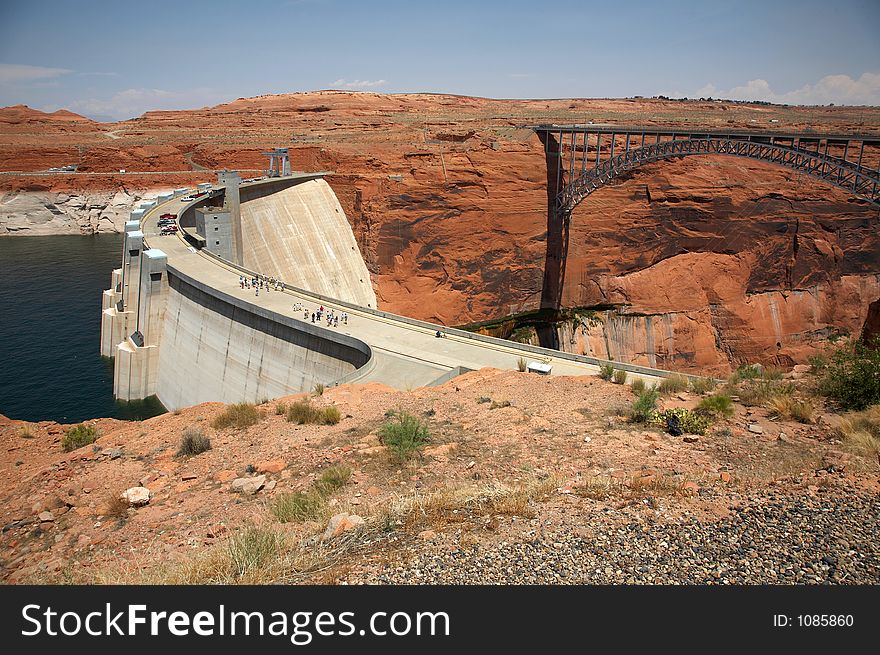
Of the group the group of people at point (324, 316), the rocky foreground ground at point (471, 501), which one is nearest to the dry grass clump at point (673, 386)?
the rocky foreground ground at point (471, 501)

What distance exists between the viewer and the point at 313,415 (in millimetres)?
15008

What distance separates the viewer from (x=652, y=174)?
43344mm

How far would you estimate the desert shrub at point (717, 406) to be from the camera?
12.8 metres

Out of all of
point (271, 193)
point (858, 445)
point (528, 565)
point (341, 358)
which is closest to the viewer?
point (528, 565)

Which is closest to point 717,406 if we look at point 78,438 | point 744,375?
point 744,375

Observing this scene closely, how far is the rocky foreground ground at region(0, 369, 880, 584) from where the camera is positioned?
7352 millimetres

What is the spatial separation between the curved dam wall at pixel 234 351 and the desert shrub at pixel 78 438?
342 inches

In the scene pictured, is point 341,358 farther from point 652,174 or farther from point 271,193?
point 652,174

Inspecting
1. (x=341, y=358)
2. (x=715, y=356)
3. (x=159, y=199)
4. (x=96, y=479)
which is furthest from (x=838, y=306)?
(x=159, y=199)

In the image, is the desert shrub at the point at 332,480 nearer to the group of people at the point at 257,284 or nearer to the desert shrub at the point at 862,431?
the desert shrub at the point at 862,431

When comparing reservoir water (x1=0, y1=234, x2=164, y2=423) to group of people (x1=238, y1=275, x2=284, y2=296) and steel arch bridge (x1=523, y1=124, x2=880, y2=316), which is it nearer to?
group of people (x1=238, y1=275, x2=284, y2=296)

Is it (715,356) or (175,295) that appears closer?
(175,295)

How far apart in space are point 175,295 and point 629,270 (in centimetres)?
3018

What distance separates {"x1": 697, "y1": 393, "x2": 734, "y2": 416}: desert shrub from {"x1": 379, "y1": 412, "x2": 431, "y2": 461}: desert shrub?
589cm
